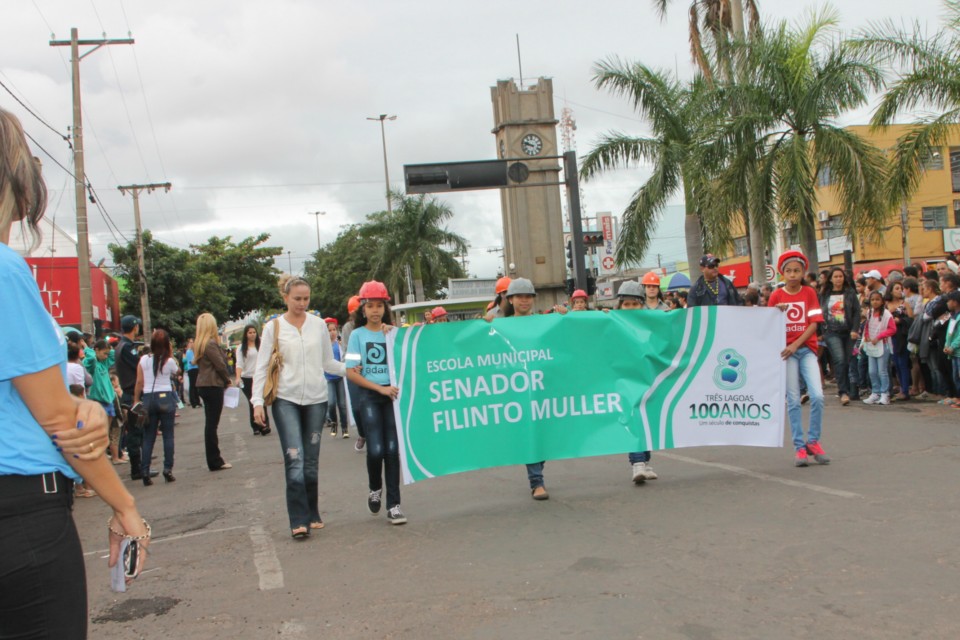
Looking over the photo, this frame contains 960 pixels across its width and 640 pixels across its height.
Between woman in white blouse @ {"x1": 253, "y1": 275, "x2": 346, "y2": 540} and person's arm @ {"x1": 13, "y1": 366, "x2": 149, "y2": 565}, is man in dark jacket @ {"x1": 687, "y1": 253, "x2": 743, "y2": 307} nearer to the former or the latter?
woman in white blouse @ {"x1": 253, "y1": 275, "x2": 346, "y2": 540}

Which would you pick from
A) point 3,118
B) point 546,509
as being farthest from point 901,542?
point 3,118

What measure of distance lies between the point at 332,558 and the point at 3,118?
4.20 m

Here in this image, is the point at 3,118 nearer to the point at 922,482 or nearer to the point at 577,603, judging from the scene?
the point at 577,603

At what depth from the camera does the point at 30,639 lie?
6.83 ft

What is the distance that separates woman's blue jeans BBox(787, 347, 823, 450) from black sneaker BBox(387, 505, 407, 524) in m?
3.50

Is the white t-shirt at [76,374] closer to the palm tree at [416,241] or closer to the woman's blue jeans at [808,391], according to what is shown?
the woman's blue jeans at [808,391]

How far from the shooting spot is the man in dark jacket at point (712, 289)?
9.88 metres

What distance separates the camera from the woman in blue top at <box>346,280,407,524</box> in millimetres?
6887

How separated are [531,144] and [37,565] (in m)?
62.4

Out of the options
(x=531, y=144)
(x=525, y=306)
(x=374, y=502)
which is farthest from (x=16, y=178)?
(x=531, y=144)

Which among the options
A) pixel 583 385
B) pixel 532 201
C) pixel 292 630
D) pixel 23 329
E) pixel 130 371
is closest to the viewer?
pixel 23 329

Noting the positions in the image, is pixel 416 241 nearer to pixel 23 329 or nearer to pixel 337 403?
pixel 337 403

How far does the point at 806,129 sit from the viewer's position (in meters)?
17.8

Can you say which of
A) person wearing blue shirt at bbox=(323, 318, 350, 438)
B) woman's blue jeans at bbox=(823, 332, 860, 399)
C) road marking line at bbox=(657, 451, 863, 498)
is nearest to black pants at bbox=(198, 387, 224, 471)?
person wearing blue shirt at bbox=(323, 318, 350, 438)
